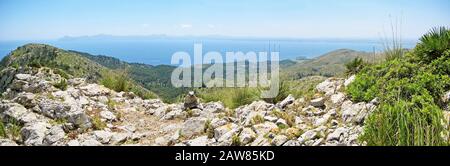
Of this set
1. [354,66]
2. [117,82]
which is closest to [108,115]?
[117,82]

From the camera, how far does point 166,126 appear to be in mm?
6430

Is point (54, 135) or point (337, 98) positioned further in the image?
point (337, 98)

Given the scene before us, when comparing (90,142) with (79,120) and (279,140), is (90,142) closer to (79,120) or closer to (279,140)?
(79,120)

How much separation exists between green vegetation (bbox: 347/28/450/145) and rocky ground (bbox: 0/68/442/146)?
11.5 inches

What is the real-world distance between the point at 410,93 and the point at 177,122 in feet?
12.6

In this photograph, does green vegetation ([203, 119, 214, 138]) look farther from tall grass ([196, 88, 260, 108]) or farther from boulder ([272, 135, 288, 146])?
tall grass ([196, 88, 260, 108])

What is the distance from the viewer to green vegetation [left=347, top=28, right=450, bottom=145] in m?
3.61

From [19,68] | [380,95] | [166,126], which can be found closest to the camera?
[380,95]

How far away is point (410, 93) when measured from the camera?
16.1 feet
